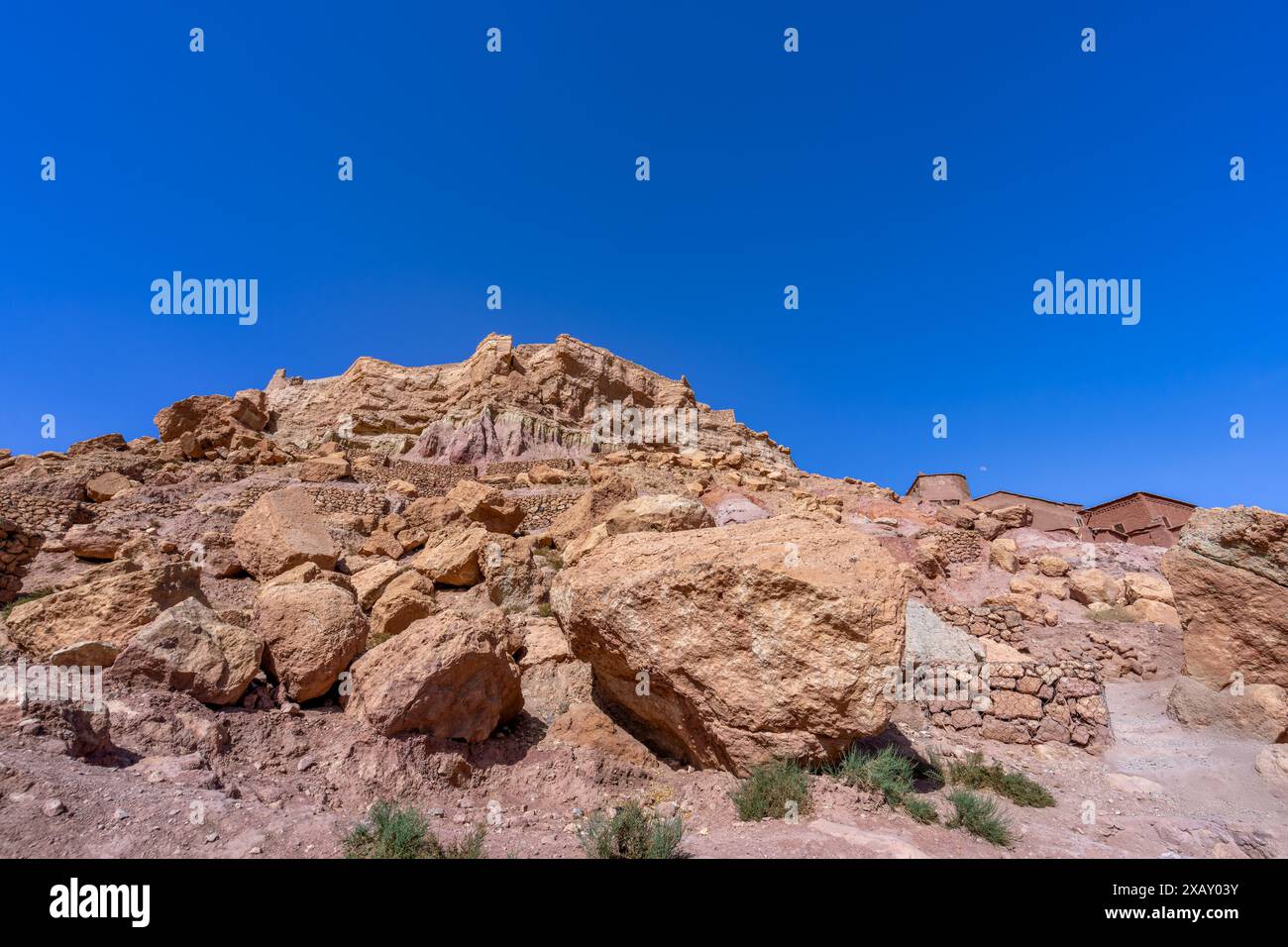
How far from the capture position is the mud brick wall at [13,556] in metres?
9.27

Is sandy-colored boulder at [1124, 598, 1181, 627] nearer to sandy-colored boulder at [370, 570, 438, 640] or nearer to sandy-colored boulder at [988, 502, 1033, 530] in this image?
sandy-colored boulder at [988, 502, 1033, 530]

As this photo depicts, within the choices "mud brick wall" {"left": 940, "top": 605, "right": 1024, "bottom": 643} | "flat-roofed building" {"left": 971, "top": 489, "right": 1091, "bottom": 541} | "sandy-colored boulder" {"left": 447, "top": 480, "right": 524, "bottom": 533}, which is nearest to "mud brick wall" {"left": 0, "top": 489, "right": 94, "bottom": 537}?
"sandy-colored boulder" {"left": 447, "top": 480, "right": 524, "bottom": 533}

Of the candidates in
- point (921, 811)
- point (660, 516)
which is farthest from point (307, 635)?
point (921, 811)

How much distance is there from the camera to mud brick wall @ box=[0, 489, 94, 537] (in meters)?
14.1

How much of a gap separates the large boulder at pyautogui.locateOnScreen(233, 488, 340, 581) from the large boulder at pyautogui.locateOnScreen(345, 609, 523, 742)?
5422 mm

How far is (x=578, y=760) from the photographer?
4.86 meters

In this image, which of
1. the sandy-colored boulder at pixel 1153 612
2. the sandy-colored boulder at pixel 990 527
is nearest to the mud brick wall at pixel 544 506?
the sandy-colored boulder at pixel 990 527

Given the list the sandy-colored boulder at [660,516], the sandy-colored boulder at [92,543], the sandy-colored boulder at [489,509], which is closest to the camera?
Result: the sandy-colored boulder at [660,516]

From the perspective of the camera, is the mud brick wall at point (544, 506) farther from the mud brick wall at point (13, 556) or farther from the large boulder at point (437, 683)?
the large boulder at point (437, 683)

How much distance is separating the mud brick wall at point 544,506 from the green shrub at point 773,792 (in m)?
14.2

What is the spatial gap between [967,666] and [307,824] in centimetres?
743

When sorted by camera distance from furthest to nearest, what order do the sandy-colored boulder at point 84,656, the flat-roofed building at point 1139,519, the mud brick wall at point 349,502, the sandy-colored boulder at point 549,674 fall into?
the flat-roofed building at point 1139,519 < the mud brick wall at point 349,502 < the sandy-colored boulder at point 549,674 < the sandy-colored boulder at point 84,656

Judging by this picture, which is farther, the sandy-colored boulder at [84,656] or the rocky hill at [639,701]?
the sandy-colored boulder at [84,656]
